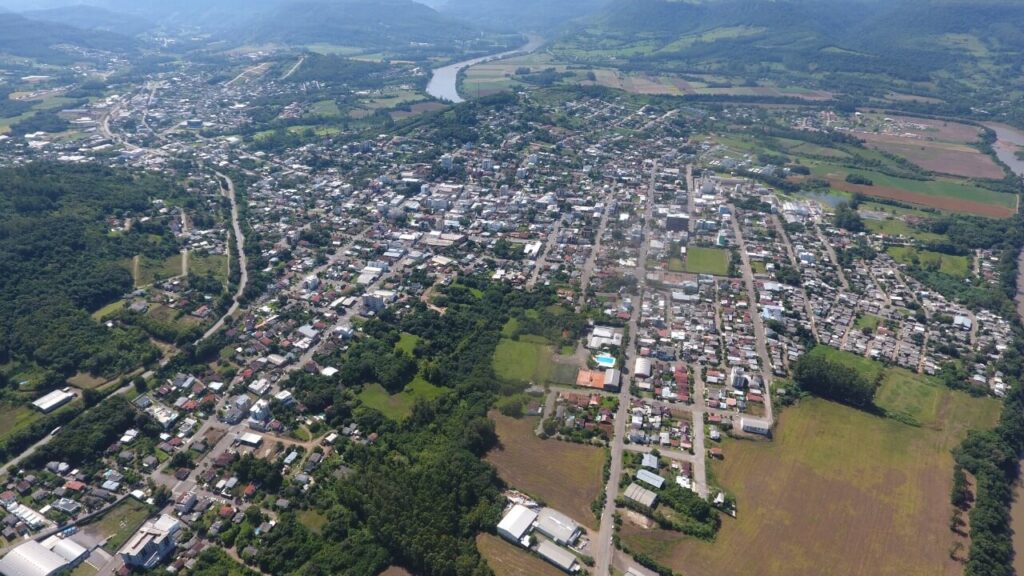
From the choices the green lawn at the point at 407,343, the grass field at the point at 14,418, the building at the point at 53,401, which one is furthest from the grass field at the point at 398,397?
the grass field at the point at 14,418

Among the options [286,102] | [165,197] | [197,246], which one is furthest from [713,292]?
[286,102]

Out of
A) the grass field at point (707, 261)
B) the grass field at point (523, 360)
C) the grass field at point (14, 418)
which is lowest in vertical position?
the grass field at point (14, 418)

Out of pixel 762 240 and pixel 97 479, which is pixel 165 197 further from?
pixel 762 240

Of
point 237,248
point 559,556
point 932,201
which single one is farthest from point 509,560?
point 932,201

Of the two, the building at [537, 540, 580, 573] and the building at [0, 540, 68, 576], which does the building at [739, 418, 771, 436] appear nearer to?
the building at [537, 540, 580, 573]

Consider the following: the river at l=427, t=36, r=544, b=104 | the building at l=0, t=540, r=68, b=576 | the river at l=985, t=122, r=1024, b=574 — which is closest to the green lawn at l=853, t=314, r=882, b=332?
the river at l=985, t=122, r=1024, b=574

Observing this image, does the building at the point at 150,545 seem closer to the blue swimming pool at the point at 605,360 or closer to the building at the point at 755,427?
the blue swimming pool at the point at 605,360
